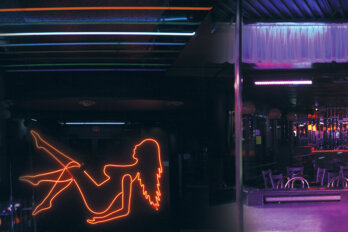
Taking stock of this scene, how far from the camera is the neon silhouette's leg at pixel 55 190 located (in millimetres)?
6535

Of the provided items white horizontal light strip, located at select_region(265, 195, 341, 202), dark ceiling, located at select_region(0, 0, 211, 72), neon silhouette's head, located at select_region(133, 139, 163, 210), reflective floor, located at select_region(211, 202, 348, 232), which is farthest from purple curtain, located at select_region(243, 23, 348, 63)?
white horizontal light strip, located at select_region(265, 195, 341, 202)

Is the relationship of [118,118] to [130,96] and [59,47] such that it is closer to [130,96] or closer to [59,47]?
[130,96]

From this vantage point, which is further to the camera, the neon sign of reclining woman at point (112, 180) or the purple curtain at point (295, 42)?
the purple curtain at point (295, 42)

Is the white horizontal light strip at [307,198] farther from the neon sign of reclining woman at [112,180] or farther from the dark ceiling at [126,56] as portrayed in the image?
the neon sign of reclining woman at [112,180]

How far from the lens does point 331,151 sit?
1528 centimetres

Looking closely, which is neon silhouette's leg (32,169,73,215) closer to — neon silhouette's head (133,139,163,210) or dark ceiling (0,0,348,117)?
neon silhouette's head (133,139,163,210)

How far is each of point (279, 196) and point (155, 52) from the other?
5.43 meters

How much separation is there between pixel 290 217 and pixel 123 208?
12.6ft

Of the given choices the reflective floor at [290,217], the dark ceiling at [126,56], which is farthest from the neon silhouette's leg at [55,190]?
the reflective floor at [290,217]

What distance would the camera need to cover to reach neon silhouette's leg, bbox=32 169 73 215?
21.4 ft

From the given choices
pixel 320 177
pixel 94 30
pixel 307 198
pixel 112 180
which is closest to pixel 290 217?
pixel 307 198

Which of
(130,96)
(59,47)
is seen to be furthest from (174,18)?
(130,96)

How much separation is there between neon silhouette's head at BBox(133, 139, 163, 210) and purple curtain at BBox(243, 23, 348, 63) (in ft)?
9.00

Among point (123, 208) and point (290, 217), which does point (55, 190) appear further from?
point (290, 217)
